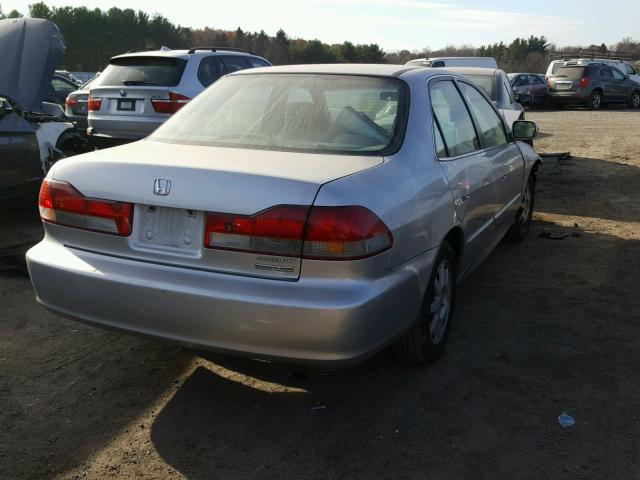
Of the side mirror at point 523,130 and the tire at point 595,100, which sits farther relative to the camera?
the tire at point 595,100

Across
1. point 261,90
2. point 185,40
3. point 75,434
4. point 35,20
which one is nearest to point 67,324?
point 75,434

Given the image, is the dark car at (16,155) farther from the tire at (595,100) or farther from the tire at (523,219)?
the tire at (595,100)

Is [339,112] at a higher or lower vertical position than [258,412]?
higher

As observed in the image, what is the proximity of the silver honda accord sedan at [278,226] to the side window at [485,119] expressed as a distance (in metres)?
0.86

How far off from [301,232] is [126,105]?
6499mm

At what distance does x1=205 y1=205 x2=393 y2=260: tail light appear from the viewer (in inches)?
102

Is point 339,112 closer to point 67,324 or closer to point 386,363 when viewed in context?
point 386,363

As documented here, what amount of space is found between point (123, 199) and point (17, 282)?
8.58ft

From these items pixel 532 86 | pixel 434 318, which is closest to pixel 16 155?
pixel 434 318

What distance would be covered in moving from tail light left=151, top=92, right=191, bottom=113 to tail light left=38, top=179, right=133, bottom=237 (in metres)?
5.14

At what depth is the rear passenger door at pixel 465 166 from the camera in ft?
11.9

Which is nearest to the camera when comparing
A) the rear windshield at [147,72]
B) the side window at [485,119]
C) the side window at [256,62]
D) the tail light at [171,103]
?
the side window at [485,119]

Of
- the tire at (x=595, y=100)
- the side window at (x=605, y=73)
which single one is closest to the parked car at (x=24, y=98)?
the tire at (x=595, y=100)

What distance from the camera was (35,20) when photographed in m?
6.55
